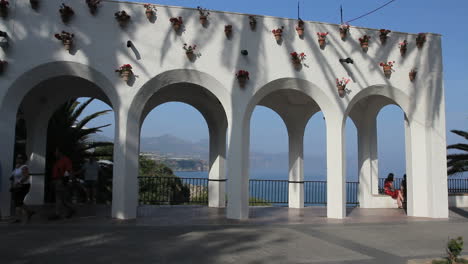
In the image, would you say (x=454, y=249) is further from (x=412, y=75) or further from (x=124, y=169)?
(x=412, y=75)

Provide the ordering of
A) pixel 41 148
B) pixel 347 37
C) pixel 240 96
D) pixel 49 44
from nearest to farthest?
pixel 49 44
pixel 240 96
pixel 347 37
pixel 41 148

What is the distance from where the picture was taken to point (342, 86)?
11258 millimetres

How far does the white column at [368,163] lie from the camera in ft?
48.4

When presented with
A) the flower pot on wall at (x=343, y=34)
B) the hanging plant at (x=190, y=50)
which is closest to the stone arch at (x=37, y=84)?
the hanging plant at (x=190, y=50)

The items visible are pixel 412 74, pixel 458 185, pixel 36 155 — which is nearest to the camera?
pixel 412 74

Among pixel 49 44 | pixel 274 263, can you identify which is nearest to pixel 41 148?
pixel 49 44

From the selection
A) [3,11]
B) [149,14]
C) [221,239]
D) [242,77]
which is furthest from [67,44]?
[221,239]

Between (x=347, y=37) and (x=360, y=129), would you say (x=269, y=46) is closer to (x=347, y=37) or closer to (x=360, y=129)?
(x=347, y=37)

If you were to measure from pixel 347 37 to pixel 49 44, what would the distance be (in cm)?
808

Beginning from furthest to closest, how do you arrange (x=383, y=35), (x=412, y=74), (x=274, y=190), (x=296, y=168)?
1. (x=274, y=190)
2. (x=296, y=168)
3. (x=412, y=74)
4. (x=383, y=35)

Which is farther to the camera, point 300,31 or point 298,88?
point 298,88

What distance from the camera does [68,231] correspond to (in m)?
8.20

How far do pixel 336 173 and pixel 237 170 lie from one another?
9.16 feet

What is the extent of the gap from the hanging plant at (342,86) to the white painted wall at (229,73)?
0.13 m
